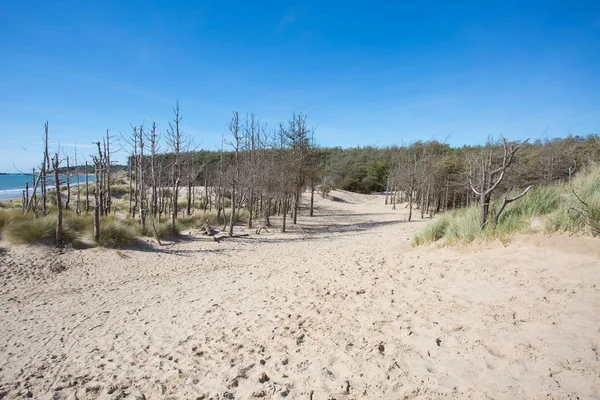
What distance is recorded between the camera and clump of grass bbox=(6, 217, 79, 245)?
9.68 meters

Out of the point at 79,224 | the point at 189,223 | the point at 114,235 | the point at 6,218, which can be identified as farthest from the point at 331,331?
the point at 189,223

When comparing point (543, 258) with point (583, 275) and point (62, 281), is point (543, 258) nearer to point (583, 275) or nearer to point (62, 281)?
point (583, 275)

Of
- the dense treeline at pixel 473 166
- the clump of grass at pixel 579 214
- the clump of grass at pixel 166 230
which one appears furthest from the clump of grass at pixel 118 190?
the clump of grass at pixel 579 214

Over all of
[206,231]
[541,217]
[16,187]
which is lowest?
[206,231]

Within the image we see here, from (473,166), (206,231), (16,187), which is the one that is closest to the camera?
(473,166)

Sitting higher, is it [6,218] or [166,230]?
[6,218]

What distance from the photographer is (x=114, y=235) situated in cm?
1132

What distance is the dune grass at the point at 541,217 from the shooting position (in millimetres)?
5094

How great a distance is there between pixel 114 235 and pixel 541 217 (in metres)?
13.8

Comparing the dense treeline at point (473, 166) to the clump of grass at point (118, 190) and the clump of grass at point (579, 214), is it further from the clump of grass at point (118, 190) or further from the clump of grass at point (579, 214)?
the clump of grass at point (118, 190)

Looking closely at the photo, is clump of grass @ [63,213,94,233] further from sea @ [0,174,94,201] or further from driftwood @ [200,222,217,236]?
driftwood @ [200,222,217,236]

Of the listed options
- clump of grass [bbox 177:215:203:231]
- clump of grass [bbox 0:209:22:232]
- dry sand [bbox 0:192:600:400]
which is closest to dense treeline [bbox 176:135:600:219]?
clump of grass [bbox 177:215:203:231]

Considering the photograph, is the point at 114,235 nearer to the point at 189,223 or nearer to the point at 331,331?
the point at 189,223

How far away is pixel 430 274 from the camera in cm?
603
